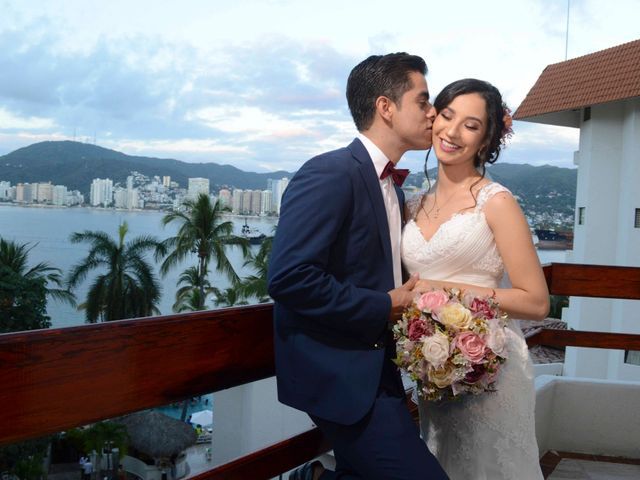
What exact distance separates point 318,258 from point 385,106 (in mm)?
532

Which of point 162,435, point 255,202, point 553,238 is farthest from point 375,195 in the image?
point 255,202

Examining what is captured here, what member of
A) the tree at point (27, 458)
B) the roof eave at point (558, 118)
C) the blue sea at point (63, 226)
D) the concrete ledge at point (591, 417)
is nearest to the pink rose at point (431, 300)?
the concrete ledge at point (591, 417)

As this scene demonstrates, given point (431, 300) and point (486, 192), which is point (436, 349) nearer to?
point (431, 300)

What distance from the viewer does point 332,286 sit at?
1.64 m

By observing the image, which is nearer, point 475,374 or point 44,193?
point 475,374

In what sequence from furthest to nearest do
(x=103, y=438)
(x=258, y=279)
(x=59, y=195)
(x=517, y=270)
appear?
(x=59, y=195) < (x=258, y=279) < (x=103, y=438) < (x=517, y=270)

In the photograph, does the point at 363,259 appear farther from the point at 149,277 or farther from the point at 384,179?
the point at 149,277

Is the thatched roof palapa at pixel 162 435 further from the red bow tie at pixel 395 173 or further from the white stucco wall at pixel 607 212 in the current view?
the red bow tie at pixel 395 173

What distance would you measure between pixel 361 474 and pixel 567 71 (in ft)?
102

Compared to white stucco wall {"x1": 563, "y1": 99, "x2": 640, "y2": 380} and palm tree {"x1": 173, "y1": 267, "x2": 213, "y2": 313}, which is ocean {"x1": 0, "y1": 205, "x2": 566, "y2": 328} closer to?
palm tree {"x1": 173, "y1": 267, "x2": 213, "y2": 313}

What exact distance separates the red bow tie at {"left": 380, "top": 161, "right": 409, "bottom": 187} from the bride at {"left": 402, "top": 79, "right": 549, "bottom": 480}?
241 mm

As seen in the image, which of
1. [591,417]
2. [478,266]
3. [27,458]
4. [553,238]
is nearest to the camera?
[478,266]

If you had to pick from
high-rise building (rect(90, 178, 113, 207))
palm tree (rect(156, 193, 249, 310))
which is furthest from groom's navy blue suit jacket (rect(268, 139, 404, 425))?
high-rise building (rect(90, 178, 113, 207))

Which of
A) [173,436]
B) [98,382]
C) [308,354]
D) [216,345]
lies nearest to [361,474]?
[308,354]
